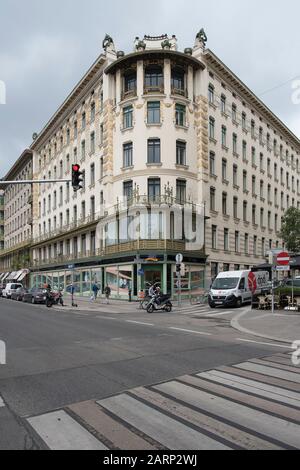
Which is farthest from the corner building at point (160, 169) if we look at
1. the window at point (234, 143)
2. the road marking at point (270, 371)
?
the road marking at point (270, 371)

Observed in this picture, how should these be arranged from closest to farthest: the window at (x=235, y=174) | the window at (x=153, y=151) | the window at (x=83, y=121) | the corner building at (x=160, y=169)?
the corner building at (x=160, y=169)
the window at (x=153, y=151)
the window at (x=235, y=174)
the window at (x=83, y=121)

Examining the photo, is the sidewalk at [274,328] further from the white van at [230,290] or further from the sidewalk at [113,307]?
the sidewalk at [113,307]

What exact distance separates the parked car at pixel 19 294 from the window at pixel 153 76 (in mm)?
20978

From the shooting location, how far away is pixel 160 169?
3281cm

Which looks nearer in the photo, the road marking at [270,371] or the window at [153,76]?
the road marking at [270,371]

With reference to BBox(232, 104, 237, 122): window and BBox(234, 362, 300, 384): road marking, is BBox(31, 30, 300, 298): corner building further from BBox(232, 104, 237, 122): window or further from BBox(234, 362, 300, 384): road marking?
BBox(234, 362, 300, 384): road marking

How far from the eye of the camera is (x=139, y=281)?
3195 centimetres

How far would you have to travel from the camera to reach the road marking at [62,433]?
13.5 ft

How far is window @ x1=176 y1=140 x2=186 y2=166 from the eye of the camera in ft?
111

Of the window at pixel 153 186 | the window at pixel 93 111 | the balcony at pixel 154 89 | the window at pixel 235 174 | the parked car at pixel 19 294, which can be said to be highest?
the window at pixel 93 111

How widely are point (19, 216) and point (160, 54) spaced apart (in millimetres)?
43241
